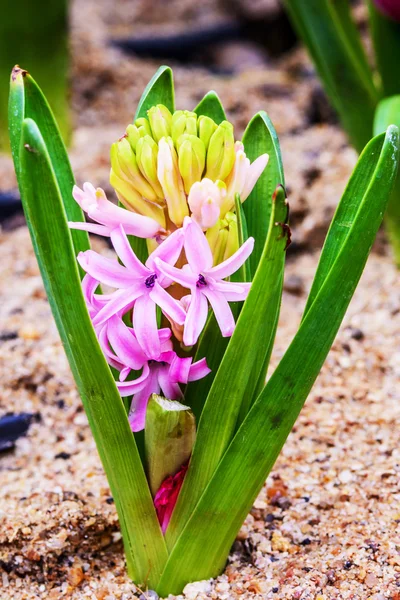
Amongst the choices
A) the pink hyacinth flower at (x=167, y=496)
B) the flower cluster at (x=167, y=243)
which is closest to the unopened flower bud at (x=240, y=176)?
the flower cluster at (x=167, y=243)

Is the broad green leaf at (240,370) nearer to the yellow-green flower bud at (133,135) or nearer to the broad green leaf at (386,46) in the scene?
the yellow-green flower bud at (133,135)

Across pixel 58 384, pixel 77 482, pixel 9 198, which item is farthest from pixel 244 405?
pixel 9 198

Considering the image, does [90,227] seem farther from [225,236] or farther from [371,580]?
[371,580]

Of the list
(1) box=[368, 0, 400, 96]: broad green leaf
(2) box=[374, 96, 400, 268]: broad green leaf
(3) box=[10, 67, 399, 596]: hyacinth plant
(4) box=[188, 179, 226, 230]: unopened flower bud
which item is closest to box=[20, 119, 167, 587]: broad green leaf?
(3) box=[10, 67, 399, 596]: hyacinth plant

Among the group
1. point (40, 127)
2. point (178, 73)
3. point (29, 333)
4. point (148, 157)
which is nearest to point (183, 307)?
point (148, 157)

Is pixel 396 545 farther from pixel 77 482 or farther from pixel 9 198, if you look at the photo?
pixel 9 198

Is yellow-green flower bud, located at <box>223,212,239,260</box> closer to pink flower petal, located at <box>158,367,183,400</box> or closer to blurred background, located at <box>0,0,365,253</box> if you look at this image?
pink flower petal, located at <box>158,367,183,400</box>

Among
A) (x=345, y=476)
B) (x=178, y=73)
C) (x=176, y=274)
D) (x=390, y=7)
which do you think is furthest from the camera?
(x=178, y=73)
